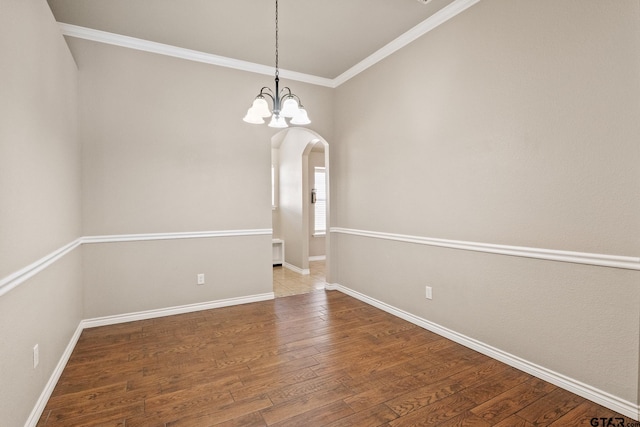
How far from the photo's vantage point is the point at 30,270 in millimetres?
1894

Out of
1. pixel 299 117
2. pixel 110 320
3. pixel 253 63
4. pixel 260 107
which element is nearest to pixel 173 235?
pixel 110 320

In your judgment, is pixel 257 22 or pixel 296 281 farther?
pixel 296 281

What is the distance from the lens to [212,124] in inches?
154

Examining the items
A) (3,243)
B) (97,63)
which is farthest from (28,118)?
(97,63)

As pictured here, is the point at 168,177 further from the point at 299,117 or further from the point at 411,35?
the point at 411,35

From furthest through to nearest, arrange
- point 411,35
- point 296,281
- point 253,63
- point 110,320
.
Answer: point 296,281, point 253,63, point 110,320, point 411,35

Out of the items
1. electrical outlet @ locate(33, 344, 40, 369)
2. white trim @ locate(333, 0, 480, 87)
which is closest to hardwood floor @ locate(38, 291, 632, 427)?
electrical outlet @ locate(33, 344, 40, 369)

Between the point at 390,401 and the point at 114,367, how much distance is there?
7.09ft

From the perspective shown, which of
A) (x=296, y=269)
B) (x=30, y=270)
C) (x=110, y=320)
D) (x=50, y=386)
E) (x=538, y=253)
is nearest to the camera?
(x=30, y=270)

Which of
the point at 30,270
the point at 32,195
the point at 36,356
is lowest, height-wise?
the point at 36,356

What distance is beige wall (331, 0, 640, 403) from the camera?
194 cm

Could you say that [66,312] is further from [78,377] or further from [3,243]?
[3,243]

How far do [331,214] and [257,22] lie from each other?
2.60m

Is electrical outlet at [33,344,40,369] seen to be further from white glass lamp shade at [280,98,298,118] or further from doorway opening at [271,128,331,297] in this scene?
doorway opening at [271,128,331,297]
